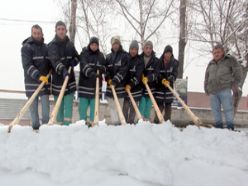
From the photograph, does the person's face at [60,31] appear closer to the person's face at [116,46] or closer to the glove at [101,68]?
the glove at [101,68]

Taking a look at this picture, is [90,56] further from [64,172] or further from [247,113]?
[247,113]

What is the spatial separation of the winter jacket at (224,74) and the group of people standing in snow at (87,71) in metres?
0.02

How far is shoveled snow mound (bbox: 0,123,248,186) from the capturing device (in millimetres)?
3037

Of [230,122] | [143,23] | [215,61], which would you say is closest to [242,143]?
[230,122]

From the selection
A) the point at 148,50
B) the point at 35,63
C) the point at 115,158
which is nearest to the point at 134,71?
the point at 148,50

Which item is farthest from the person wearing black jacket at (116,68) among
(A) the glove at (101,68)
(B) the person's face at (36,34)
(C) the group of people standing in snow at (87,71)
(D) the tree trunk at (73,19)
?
(D) the tree trunk at (73,19)

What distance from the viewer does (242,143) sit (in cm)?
469

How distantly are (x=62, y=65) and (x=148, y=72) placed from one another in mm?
1648

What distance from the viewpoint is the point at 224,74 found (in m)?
6.10

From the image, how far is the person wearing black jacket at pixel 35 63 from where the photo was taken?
5492 millimetres

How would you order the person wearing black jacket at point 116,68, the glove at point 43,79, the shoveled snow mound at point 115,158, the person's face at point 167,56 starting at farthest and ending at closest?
the person's face at point 167,56
the person wearing black jacket at point 116,68
the glove at point 43,79
the shoveled snow mound at point 115,158

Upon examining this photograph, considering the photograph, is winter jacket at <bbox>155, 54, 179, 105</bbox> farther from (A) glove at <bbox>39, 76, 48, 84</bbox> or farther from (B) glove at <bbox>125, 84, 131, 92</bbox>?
(A) glove at <bbox>39, 76, 48, 84</bbox>

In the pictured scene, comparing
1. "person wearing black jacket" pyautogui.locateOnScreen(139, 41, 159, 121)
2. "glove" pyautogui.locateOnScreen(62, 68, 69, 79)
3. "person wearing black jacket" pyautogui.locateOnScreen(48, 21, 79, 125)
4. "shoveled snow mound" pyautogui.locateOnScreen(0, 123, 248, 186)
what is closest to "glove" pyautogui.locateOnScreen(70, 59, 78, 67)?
"person wearing black jacket" pyautogui.locateOnScreen(48, 21, 79, 125)

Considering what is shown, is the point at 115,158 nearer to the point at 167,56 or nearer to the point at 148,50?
the point at 148,50
